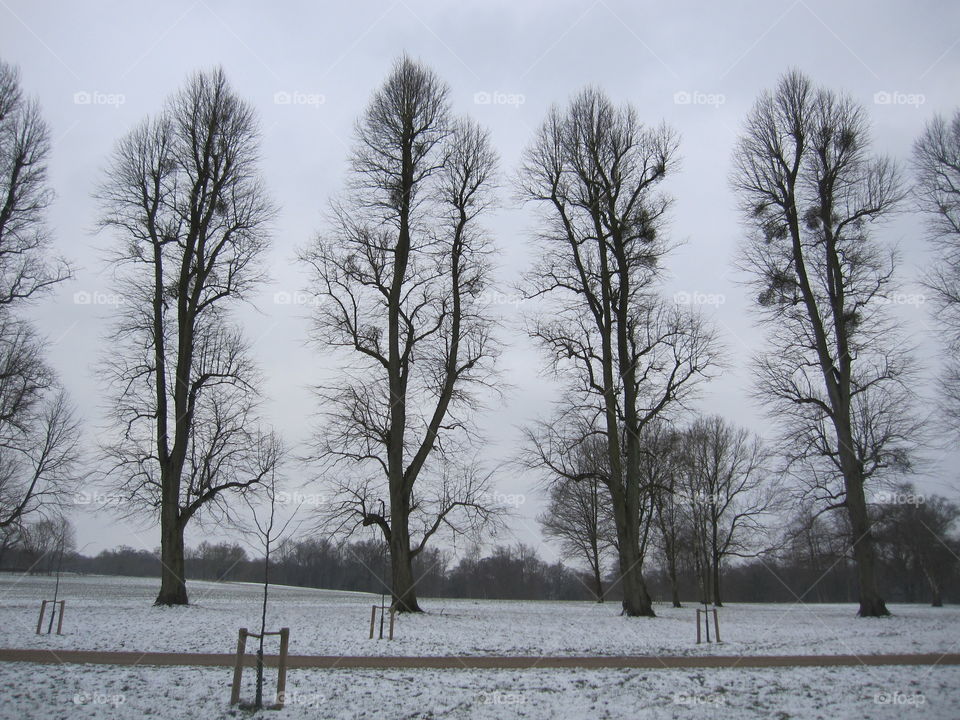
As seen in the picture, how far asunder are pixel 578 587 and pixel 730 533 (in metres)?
55.0

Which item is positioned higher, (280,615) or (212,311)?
(212,311)

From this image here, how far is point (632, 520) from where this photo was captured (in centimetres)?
1922

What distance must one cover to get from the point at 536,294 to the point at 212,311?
37.9ft

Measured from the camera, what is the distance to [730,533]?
39.1 meters

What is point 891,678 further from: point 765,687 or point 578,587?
point 578,587

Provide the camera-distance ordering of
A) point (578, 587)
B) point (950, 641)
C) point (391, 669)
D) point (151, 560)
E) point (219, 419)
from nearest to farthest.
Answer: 1. point (391, 669)
2. point (950, 641)
3. point (219, 419)
4. point (578, 587)
5. point (151, 560)

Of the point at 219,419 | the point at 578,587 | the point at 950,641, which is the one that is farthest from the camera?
the point at 578,587

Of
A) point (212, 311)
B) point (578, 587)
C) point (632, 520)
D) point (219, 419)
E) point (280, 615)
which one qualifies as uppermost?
point (212, 311)

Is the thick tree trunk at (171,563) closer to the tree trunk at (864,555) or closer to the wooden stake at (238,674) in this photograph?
the wooden stake at (238,674)

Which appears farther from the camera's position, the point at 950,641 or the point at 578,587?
the point at 578,587

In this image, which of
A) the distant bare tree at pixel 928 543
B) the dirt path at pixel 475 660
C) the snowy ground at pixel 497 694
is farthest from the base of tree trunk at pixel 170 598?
the distant bare tree at pixel 928 543

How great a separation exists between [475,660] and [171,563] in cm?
1225

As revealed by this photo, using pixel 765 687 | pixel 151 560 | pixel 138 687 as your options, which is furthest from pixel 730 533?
pixel 151 560

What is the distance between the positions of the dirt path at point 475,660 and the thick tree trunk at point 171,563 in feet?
27.7
